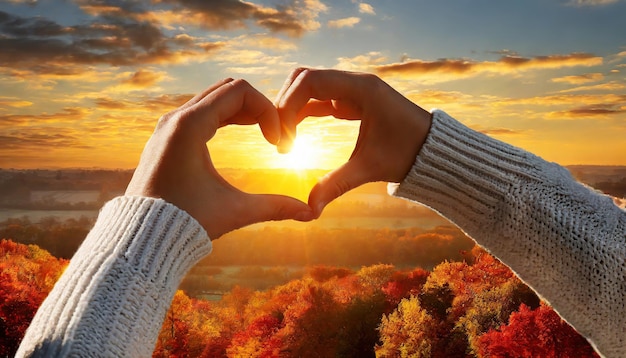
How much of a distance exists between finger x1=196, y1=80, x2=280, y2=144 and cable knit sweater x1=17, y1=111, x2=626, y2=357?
0.24 m

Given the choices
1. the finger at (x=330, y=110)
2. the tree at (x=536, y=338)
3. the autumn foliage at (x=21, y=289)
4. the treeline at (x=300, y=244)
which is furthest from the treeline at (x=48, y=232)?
the finger at (x=330, y=110)

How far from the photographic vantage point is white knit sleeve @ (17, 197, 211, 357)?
3.00ft

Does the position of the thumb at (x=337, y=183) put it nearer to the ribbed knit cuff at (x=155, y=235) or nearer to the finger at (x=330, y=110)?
the finger at (x=330, y=110)

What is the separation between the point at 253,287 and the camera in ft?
39.5

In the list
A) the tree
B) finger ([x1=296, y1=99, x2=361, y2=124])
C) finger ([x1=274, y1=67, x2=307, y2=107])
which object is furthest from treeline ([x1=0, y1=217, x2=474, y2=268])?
finger ([x1=274, y1=67, x2=307, y2=107])

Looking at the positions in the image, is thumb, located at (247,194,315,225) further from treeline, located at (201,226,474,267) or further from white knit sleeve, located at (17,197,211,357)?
treeline, located at (201,226,474,267)

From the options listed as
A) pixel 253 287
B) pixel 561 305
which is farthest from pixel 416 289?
pixel 561 305

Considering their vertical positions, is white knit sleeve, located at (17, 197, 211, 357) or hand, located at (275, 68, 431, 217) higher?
hand, located at (275, 68, 431, 217)

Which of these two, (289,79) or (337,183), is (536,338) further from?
(289,79)

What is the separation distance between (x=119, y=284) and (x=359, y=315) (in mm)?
9239

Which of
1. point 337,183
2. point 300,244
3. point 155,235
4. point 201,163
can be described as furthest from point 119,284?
point 300,244

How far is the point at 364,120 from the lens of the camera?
1348 mm

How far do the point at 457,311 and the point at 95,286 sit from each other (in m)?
8.28

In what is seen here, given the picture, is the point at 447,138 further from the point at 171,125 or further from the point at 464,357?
the point at 464,357
